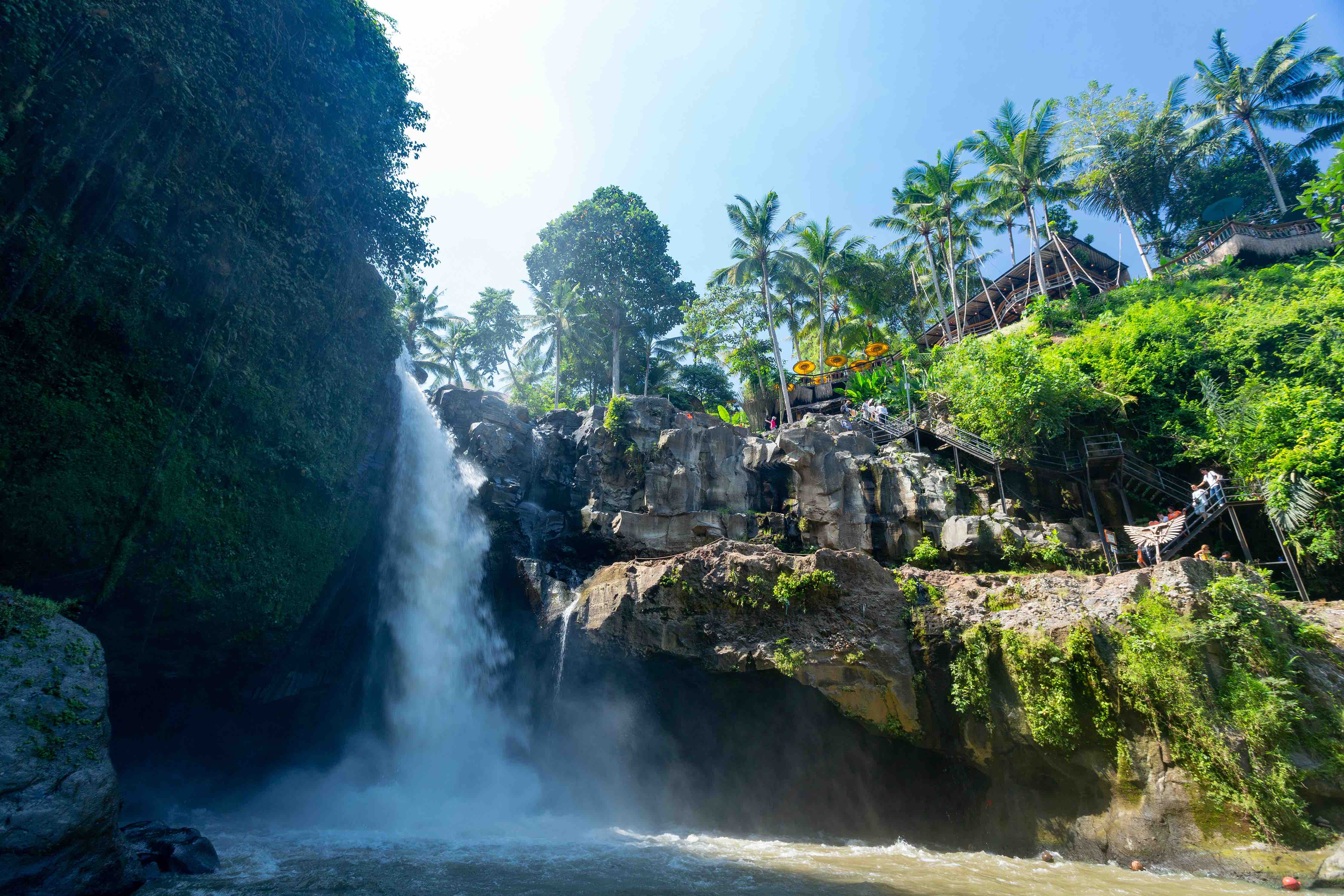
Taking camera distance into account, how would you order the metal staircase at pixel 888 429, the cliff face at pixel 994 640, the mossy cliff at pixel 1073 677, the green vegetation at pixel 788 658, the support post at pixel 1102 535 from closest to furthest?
the mossy cliff at pixel 1073 677, the cliff face at pixel 994 640, the green vegetation at pixel 788 658, the support post at pixel 1102 535, the metal staircase at pixel 888 429

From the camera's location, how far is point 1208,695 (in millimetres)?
11383

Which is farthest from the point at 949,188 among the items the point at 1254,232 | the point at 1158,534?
the point at 1158,534

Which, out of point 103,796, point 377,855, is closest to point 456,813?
point 377,855

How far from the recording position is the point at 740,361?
36438 millimetres

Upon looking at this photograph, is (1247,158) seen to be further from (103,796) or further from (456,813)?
(103,796)

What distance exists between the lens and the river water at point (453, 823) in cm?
1058

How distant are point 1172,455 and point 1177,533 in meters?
4.51

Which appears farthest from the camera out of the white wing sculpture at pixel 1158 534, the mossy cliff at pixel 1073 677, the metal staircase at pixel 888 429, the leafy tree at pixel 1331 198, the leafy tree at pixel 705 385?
the leafy tree at pixel 705 385

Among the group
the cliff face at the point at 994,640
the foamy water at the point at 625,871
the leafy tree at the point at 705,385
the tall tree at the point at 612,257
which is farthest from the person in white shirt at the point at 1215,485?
the tall tree at the point at 612,257

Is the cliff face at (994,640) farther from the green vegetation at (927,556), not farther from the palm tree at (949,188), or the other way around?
the palm tree at (949,188)

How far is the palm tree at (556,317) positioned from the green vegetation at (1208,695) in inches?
1221

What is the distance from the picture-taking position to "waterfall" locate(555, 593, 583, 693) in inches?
693

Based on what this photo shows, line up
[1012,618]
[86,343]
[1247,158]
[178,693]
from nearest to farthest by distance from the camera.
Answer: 1. [86,343]
2. [1012,618]
3. [178,693]
4. [1247,158]

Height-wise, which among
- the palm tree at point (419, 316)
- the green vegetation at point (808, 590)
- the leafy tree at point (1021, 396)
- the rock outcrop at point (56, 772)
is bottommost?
the rock outcrop at point (56, 772)
